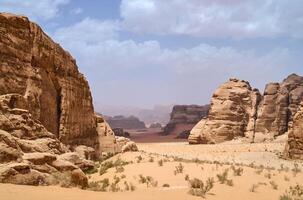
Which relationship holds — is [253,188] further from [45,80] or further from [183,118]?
[183,118]

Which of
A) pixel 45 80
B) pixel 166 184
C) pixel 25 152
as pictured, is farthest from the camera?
pixel 45 80

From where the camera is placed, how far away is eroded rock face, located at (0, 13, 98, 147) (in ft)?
50.8

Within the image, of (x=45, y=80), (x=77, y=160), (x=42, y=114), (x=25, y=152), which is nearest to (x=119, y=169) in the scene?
(x=77, y=160)

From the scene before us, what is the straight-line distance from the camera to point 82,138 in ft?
70.3

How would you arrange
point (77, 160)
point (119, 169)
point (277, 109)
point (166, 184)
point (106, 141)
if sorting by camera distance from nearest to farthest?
point (166, 184)
point (77, 160)
point (119, 169)
point (106, 141)
point (277, 109)

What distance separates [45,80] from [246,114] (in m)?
32.2

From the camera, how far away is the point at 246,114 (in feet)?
152

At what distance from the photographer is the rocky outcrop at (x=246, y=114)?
4462 centimetres

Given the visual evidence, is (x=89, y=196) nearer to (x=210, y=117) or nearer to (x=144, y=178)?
(x=144, y=178)

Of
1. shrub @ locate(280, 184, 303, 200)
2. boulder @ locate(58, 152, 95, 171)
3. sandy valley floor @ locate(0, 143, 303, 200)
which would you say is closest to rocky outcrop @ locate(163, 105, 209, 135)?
sandy valley floor @ locate(0, 143, 303, 200)

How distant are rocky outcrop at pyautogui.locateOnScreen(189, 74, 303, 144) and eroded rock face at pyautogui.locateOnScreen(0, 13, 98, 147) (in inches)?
942

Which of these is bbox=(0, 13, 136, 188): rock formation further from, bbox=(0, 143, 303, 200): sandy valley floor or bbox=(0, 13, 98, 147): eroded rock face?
bbox=(0, 143, 303, 200): sandy valley floor

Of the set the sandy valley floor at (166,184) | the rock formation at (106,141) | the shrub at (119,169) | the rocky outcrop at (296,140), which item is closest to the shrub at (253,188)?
the sandy valley floor at (166,184)

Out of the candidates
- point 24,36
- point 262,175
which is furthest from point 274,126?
point 24,36
